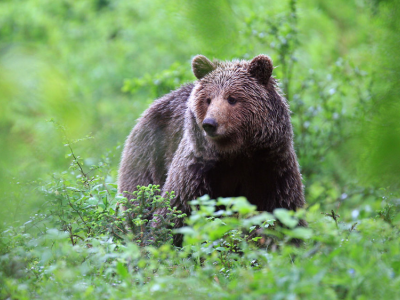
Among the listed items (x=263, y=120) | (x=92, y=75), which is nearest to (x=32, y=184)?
(x=263, y=120)

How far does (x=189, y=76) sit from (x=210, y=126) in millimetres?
3744

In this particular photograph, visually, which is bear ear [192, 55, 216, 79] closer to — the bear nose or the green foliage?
the green foliage

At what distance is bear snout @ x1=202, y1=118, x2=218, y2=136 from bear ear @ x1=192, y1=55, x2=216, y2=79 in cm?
85

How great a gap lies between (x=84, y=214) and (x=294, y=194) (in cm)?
217

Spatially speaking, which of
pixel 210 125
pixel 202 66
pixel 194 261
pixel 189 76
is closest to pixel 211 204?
pixel 194 261

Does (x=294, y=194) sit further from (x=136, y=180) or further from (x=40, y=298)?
(x=40, y=298)

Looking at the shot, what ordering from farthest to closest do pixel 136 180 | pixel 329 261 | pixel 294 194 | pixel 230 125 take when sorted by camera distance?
pixel 136 180 → pixel 294 194 → pixel 230 125 → pixel 329 261

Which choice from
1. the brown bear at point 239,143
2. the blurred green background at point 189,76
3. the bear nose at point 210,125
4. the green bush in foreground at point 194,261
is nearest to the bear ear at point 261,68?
the brown bear at point 239,143

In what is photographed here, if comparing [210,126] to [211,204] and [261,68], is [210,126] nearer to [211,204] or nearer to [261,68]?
[261,68]

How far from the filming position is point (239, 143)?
4.60 metres

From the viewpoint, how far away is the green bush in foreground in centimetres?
209

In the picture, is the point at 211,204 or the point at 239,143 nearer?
the point at 211,204

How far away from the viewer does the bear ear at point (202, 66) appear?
4.84 meters

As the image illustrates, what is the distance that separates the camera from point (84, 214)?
3.85 meters
